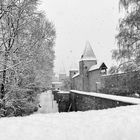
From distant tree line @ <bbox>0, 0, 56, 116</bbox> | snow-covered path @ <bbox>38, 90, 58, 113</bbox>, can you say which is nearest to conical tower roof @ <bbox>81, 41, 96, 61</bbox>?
snow-covered path @ <bbox>38, 90, 58, 113</bbox>

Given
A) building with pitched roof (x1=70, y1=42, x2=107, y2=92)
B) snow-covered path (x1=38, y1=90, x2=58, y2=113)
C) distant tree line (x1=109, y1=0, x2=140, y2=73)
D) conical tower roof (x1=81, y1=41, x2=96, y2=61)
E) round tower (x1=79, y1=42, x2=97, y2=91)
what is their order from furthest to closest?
conical tower roof (x1=81, y1=41, x2=96, y2=61)
round tower (x1=79, y1=42, x2=97, y2=91)
building with pitched roof (x1=70, y1=42, x2=107, y2=92)
snow-covered path (x1=38, y1=90, x2=58, y2=113)
distant tree line (x1=109, y1=0, x2=140, y2=73)

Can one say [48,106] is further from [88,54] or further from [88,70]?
[88,54]

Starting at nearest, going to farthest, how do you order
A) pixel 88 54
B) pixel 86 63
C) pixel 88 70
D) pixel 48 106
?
1. pixel 48 106
2. pixel 88 70
3. pixel 86 63
4. pixel 88 54

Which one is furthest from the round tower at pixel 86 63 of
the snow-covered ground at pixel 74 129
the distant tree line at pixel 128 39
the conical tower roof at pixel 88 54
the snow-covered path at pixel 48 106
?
the snow-covered ground at pixel 74 129

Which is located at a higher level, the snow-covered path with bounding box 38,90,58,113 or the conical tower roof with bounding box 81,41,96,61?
the conical tower roof with bounding box 81,41,96,61

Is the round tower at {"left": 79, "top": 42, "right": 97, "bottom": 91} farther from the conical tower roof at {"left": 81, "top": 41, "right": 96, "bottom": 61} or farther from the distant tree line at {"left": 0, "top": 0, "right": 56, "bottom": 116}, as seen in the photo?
the distant tree line at {"left": 0, "top": 0, "right": 56, "bottom": 116}

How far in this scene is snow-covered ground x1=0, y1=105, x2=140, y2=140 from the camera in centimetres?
248

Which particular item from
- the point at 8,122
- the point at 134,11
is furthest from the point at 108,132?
the point at 134,11

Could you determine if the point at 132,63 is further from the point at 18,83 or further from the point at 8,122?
the point at 8,122

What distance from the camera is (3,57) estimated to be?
7707mm

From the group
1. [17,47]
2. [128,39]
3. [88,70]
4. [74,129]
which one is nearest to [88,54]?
[88,70]

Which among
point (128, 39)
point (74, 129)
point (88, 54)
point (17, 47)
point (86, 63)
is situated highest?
point (88, 54)

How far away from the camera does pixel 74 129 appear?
2650 millimetres

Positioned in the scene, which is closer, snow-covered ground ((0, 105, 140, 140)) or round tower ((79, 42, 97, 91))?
snow-covered ground ((0, 105, 140, 140))
